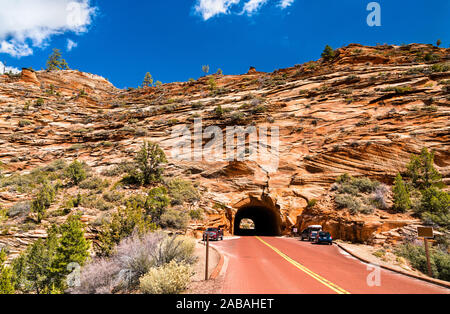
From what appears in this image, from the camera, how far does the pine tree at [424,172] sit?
667 inches

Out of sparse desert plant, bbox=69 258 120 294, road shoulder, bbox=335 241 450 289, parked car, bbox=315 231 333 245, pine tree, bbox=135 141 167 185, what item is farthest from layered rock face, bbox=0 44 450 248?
sparse desert plant, bbox=69 258 120 294

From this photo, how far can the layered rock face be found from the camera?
20.7 metres

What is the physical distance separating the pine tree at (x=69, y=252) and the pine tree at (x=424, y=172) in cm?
2407

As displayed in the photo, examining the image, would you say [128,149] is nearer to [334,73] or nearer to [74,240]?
[74,240]

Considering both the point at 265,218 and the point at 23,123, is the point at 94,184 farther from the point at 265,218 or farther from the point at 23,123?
the point at 265,218

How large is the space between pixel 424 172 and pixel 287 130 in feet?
45.1

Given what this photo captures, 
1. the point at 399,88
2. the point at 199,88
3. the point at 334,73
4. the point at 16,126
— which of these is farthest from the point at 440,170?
the point at 16,126

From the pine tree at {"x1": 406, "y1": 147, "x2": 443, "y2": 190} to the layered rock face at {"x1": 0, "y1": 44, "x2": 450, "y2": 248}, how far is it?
1800 millimetres

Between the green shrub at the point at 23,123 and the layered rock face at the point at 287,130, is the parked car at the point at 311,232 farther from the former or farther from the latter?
the green shrub at the point at 23,123

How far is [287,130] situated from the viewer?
27.1 meters

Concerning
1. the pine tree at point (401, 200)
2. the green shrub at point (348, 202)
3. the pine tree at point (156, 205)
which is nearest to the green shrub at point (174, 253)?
the pine tree at point (156, 205)

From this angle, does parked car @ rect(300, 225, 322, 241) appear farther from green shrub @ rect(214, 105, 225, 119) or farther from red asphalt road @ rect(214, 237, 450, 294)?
green shrub @ rect(214, 105, 225, 119)

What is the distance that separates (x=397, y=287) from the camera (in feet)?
20.6

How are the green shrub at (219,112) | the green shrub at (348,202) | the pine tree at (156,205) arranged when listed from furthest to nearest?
the green shrub at (219,112) < the pine tree at (156,205) < the green shrub at (348,202)
